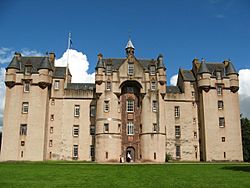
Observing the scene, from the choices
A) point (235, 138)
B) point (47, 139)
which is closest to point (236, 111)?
point (235, 138)

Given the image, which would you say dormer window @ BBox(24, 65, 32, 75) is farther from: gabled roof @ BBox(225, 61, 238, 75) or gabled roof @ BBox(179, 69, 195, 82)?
gabled roof @ BBox(225, 61, 238, 75)

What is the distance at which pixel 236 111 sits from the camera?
56406mm

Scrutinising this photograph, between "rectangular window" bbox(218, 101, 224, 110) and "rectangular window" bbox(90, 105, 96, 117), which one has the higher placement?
"rectangular window" bbox(218, 101, 224, 110)

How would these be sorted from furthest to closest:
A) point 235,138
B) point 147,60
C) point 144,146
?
point 147,60
point 235,138
point 144,146

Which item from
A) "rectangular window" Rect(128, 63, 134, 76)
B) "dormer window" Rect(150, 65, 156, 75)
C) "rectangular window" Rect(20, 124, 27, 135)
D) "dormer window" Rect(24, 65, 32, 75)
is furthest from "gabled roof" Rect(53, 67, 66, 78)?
"dormer window" Rect(150, 65, 156, 75)

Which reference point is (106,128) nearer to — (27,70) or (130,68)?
(130,68)

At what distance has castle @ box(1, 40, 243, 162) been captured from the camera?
51156 mm

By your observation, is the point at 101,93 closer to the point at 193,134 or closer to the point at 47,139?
the point at 47,139

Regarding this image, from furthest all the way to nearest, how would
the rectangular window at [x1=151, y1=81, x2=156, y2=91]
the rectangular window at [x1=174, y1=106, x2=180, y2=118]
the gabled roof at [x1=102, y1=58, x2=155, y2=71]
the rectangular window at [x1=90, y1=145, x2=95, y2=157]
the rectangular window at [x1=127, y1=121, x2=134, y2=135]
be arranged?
the rectangular window at [x1=174, y1=106, x2=180, y2=118] < the gabled roof at [x1=102, y1=58, x2=155, y2=71] < the rectangular window at [x1=90, y1=145, x2=95, y2=157] < the rectangular window at [x1=151, y1=81, x2=156, y2=91] < the rectangular window at [x1=127, y1=121, x2=134, y2=135]

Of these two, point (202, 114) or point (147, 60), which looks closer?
point (202, 114)

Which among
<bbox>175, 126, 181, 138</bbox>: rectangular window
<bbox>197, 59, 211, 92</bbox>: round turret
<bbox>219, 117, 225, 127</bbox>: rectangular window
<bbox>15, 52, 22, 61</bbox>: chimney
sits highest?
<bbox>15, 52, 22, 61</bbox>: chimney

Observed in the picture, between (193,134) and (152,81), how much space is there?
43.4 ft

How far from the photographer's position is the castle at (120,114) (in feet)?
168

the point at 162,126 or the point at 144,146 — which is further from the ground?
the point at 162,126
